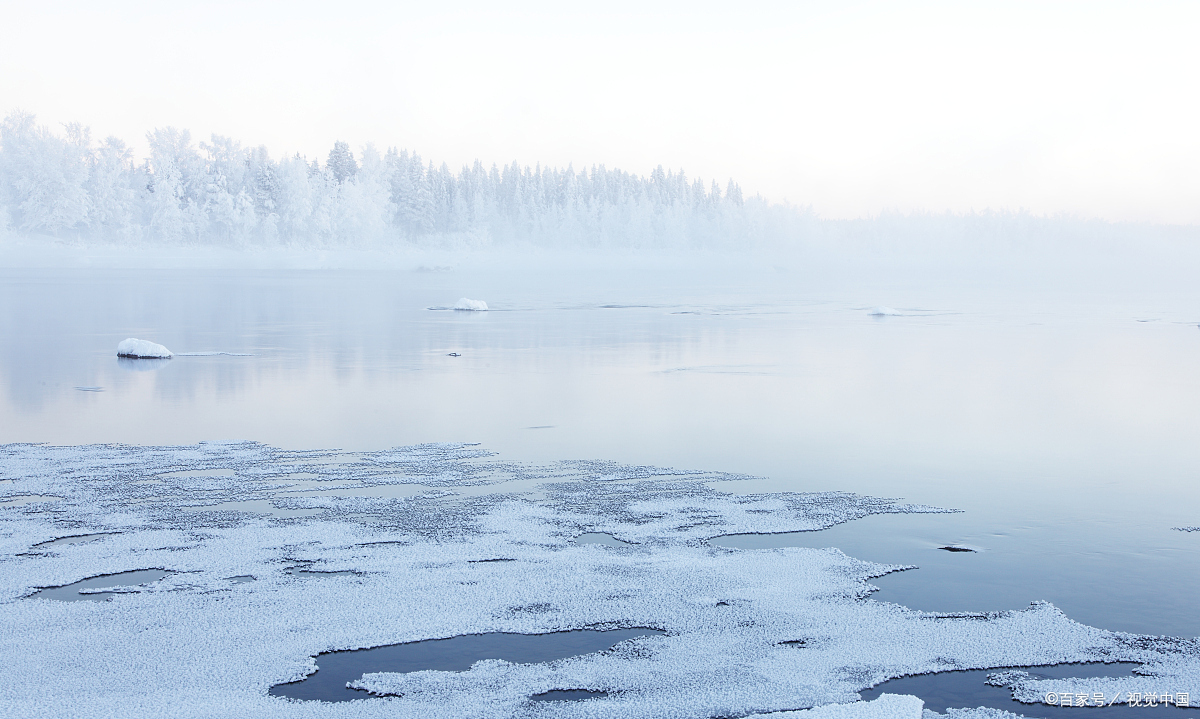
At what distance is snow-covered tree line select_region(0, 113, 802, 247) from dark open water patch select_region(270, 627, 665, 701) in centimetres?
12099

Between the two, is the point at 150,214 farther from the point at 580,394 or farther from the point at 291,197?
the point at 580,394

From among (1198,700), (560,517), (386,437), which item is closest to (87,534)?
(560,517)

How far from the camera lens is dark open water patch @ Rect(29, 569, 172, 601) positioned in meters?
6.67

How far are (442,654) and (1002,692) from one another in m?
3.02

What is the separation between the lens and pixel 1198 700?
5266 mm

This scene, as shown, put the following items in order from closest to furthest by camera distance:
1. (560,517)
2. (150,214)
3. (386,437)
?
(560,517)
(386,437)
(150,214)

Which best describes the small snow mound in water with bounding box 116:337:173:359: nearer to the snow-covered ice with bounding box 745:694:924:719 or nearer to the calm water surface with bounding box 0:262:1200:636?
the calm water surface with bounding box 0:262:1200:636

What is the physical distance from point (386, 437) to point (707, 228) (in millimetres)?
152200

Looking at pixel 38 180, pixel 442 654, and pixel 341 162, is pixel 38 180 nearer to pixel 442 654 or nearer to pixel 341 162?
pixel 341 162

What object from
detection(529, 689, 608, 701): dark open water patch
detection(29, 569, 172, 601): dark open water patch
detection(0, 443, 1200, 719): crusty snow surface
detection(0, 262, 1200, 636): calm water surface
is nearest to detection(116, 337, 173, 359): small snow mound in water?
detection(0, 262, 1200, 636): calm water surface

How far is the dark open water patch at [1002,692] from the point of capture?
5.17 meters

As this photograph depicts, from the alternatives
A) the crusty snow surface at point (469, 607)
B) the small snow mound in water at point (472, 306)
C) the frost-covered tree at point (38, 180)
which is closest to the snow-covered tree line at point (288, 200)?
the frost-covered tree at point (38, 180)

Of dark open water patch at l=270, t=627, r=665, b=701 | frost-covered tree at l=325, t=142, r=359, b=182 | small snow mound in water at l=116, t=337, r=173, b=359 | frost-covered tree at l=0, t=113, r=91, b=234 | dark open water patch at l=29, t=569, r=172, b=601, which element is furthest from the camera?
frost-covered tree at l=325, t=142, r=359, b=182

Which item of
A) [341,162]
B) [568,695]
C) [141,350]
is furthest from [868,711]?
[341,162]
